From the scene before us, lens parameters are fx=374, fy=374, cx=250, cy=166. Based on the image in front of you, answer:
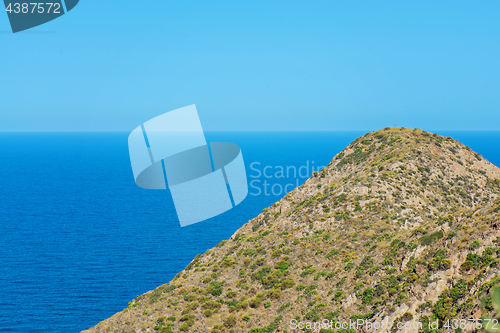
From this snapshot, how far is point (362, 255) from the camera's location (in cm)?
4003

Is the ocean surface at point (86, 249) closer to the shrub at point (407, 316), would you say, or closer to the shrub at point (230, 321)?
the shrub at point (230, 321)

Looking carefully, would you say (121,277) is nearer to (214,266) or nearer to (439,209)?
(214,266)

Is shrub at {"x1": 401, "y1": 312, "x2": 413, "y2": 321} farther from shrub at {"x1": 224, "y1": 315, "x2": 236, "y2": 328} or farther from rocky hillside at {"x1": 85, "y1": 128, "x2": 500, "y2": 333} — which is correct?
shrub at {"x1": 224, "y1": 315, "x2": 236, "y2": 328}

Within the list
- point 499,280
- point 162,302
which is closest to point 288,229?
point 162,302

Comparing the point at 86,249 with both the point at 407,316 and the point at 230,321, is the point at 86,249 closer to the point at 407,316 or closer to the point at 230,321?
the point at 230,321

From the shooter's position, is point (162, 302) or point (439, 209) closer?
A: point (162, 302)

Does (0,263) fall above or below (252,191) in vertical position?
above

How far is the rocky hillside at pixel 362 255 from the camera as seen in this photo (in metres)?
27.8

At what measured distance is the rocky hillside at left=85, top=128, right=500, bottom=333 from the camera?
27.8 m

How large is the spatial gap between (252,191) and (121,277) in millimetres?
107020

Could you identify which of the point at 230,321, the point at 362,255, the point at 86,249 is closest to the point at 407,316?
the point at 362,255

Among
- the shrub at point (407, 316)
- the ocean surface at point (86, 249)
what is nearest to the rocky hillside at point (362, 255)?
the shrub at point (407, 316)

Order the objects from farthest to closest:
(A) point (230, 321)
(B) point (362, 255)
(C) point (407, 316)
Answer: (B) point (362, 255) → (A) point (230, 321) → (C) point (407, 316)

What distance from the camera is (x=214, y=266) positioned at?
47.4 meters
